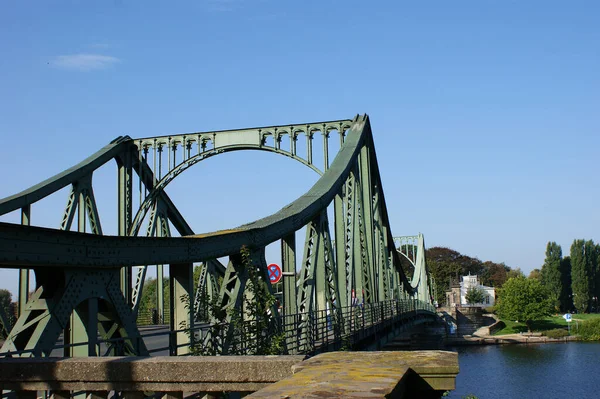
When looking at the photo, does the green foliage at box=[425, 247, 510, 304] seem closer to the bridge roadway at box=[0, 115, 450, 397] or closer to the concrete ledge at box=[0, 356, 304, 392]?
the bridge roadway at box=[0, 115, 450, 397]

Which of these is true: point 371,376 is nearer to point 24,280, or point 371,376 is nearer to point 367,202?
point 24,280

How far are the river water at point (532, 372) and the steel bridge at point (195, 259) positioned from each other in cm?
1582

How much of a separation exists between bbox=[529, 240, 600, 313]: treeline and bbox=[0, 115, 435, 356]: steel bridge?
76.5m

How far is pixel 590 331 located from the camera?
74.6 metres

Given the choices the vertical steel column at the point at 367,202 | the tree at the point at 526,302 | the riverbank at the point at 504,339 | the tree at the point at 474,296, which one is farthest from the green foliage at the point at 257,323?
the tree at the point at 474,296

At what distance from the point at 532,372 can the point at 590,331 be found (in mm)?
25414

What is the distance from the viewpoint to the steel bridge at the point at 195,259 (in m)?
6.47

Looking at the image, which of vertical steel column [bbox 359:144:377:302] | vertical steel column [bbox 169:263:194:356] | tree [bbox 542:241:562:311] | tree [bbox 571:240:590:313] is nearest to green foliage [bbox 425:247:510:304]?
tree [bbox 542:241:562:311]

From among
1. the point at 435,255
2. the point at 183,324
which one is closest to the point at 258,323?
the point at 183,324

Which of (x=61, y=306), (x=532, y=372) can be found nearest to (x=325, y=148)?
(x=61, y=306)

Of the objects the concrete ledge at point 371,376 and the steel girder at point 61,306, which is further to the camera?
the steel girder at point 61,306

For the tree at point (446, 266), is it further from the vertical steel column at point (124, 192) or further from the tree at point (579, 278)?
the vertical steel column at point (124, 192)

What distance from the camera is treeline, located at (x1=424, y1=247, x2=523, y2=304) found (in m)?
127

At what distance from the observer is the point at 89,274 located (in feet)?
22.4
